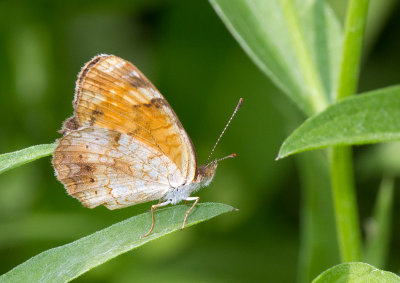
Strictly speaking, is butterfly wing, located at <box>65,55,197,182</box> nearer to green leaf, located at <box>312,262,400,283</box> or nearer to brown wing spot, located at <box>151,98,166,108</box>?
brown wing spot, located at <box>151,98,166,108</box>

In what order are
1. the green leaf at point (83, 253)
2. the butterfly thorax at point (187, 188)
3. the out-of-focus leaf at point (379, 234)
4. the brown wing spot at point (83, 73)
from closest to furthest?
the green leaf at point (83, 253)
the brown wing spot at point (83, 73)
the butterfly thorax at point (187, 188)
the out-of-focus leaf at point (379, 234)

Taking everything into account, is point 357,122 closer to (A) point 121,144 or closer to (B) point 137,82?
(B) point 137,82

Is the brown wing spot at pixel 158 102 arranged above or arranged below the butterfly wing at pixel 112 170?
above

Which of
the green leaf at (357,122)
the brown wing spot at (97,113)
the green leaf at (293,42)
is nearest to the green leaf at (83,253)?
the green leaf at (357,122)

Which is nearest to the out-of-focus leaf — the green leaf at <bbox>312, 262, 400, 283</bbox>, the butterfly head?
the butterfly head

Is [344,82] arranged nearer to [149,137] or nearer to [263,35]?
[263,35]

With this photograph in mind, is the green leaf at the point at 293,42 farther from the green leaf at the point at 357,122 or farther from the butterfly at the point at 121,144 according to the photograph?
the green leaf at the point at 357,122
